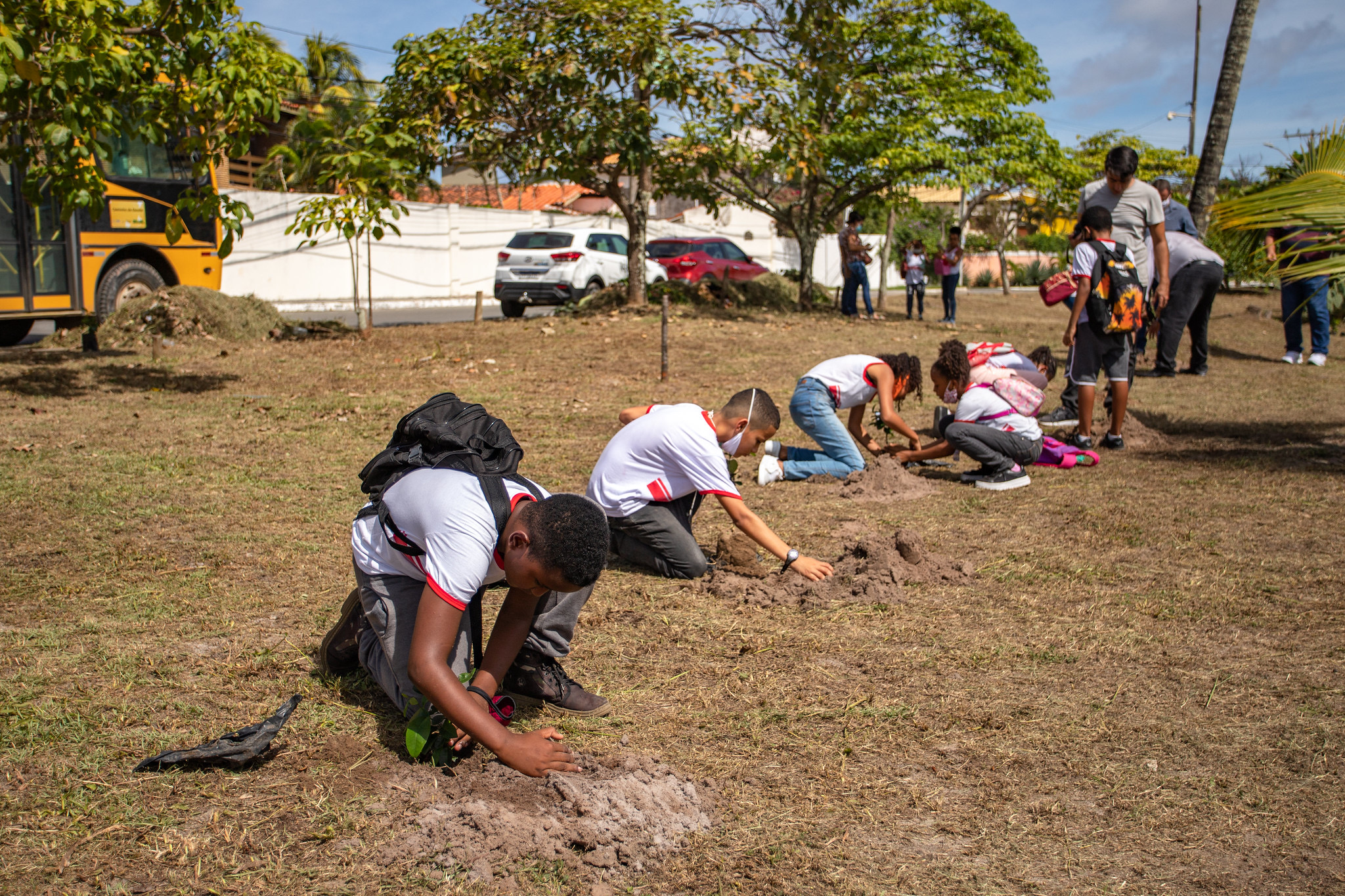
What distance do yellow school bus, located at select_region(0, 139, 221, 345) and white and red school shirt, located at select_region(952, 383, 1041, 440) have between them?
9.21 m

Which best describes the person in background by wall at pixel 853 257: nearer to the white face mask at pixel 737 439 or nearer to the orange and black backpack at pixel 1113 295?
the orange and black backpack at pixel 1113 295

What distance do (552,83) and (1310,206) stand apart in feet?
31.6

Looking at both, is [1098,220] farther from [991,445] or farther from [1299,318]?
[1299,318]

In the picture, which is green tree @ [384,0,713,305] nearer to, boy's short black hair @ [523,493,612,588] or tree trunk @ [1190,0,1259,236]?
A: tree trunk @ [1190,0,1259,236]

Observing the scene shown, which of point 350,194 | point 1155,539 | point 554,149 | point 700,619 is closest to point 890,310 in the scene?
point 554,149

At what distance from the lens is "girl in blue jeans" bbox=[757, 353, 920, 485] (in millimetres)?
6691

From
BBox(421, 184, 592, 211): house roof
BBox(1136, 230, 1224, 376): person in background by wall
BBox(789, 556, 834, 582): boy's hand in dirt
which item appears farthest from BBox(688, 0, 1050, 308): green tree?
BBox(421, 184, 592, 211): house roof

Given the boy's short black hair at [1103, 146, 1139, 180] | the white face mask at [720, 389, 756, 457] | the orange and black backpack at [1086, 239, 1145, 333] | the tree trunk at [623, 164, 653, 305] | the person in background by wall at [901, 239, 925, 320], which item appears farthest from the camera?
the person in background by wall at [901, 239, 925, 320]

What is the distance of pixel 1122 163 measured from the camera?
725cm

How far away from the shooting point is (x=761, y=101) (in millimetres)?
13930

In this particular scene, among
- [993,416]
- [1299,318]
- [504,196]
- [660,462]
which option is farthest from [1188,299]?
[504,196]

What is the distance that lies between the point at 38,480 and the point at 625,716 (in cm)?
458

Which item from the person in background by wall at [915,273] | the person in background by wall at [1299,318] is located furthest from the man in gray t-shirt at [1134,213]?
the person in background by wall at [915,273]

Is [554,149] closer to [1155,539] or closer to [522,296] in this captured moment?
[522,296]
